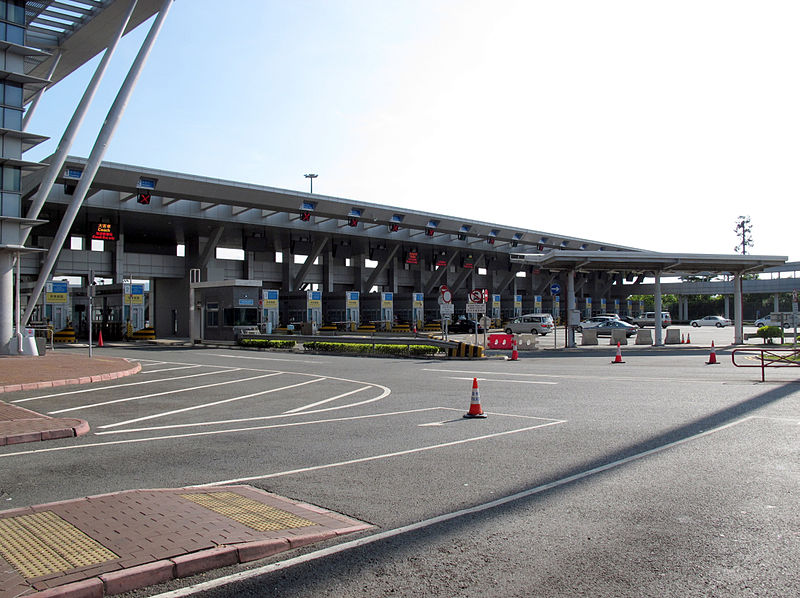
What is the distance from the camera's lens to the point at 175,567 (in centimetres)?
432

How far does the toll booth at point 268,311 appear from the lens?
141 ft

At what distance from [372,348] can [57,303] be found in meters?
25.3

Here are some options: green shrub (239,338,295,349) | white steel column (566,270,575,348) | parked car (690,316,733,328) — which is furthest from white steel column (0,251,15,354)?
parked car (690,316,733,328)

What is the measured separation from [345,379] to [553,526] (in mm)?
13819

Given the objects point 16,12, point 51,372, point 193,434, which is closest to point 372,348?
point 51,372

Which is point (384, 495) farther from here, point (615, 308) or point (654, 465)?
point (615, 308)

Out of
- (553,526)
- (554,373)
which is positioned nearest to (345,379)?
(554,373)

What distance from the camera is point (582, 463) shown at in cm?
769

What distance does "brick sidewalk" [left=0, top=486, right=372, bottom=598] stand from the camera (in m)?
4.11

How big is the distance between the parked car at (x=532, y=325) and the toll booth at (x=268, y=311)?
784 inches

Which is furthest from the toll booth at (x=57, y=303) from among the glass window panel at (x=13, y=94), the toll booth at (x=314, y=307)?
the glass window panel at (x=13, y=94)

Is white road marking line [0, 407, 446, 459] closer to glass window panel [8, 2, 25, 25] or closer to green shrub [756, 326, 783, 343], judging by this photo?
glass window panel [8, 2, 25, 25]

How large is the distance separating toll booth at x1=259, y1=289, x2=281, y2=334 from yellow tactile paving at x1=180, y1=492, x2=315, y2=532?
3699 centimetres

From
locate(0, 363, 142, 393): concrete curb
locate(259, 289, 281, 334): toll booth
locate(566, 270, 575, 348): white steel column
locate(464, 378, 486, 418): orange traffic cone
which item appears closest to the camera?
locate(464, 378, 486, 418): orange traffic cone
